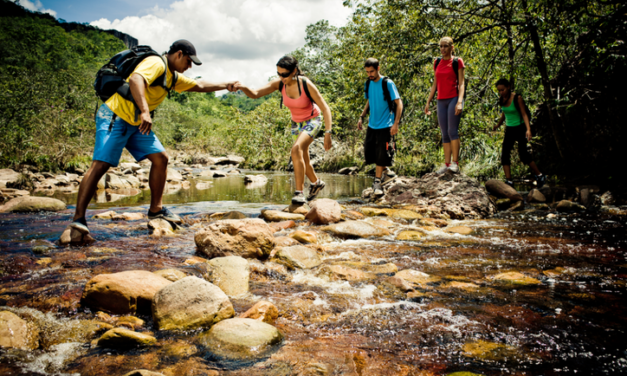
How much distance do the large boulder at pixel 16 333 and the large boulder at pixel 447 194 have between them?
18.4 feet

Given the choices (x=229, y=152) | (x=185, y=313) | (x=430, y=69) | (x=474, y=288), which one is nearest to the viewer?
(x=185, y=313)

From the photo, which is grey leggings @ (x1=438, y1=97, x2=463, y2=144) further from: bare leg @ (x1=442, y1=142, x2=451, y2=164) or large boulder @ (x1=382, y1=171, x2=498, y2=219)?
large boulder @ (x1=382, y1=171, x2=498, y2=219)

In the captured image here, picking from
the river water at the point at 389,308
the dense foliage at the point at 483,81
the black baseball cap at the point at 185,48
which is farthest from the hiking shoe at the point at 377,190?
the black baseball cap at the point at 185,48

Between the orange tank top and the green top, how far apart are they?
4.03 meters

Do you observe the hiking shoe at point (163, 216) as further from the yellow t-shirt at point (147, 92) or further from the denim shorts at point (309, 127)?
the denim shorts at point (309, 127)

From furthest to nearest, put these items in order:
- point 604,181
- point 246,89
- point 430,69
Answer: point 430,69, point 604,181, point 246,89

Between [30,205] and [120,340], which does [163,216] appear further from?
[120,340]

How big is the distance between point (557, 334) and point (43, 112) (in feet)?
63.6

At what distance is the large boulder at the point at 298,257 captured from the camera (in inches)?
143

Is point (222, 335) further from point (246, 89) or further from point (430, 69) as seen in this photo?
point (430, 69)

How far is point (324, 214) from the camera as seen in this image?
212 inches

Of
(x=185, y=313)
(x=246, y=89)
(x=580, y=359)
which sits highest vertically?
(x=246, y=89)

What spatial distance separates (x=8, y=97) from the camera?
14789mm

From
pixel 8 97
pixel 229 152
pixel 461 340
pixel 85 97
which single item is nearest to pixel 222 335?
pixel 461 340
